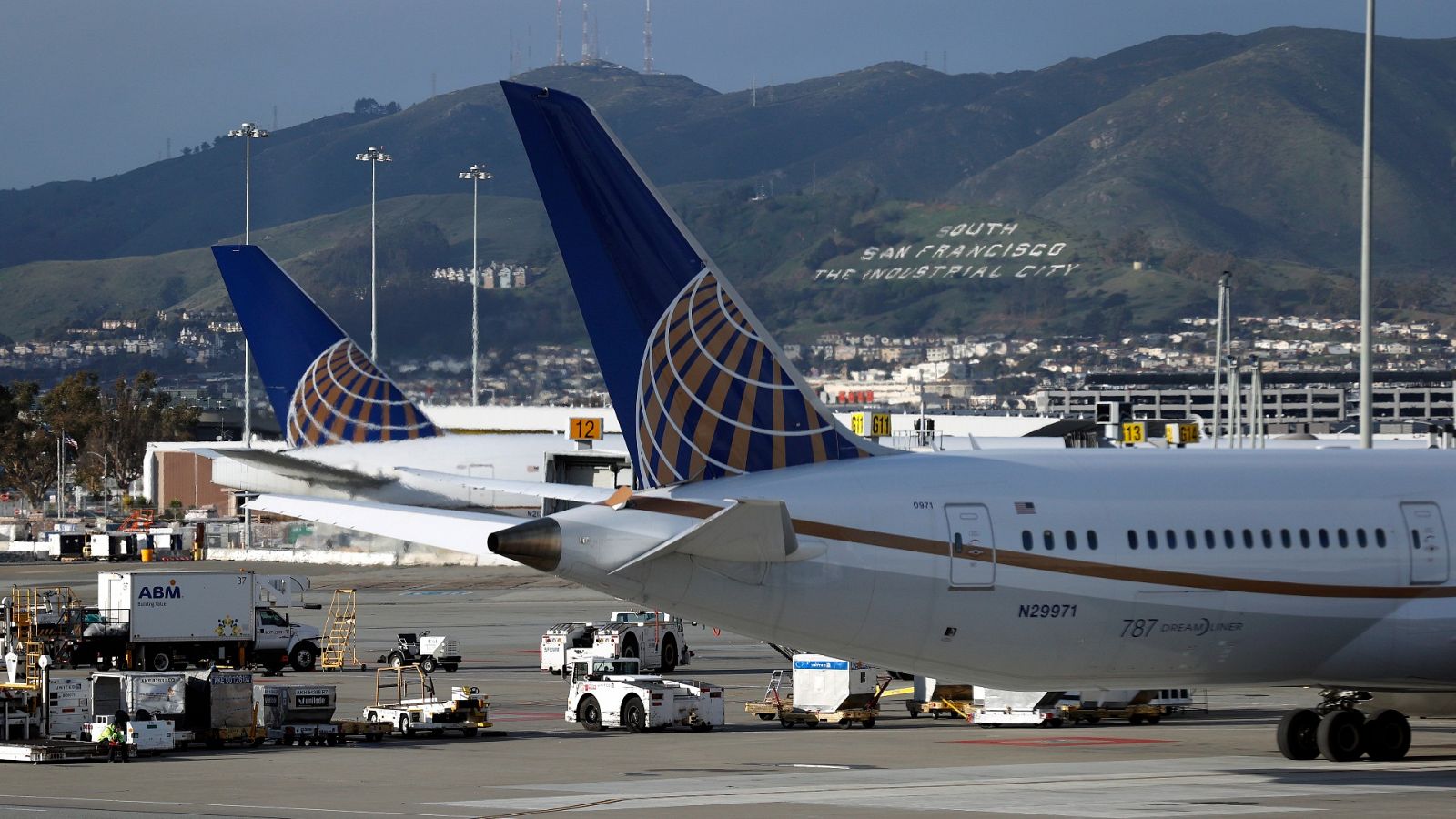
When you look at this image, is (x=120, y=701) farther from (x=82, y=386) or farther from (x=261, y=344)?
(x=82, y=386)

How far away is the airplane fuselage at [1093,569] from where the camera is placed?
2188 centimetres

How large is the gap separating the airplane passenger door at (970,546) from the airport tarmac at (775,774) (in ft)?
8.69

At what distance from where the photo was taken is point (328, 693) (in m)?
32.2

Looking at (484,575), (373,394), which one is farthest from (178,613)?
(484,575)

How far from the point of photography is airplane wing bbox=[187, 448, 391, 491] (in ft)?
221

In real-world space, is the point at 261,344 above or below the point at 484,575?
above

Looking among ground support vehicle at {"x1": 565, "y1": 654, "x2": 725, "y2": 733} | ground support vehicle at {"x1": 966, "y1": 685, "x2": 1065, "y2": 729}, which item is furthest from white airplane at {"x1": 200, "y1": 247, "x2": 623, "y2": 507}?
ground support vehicle at {"x1": 966, "y1": 685, "x2": 1065, "y2": 729}

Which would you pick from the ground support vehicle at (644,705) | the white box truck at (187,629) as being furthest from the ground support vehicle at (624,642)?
the ground support vehicle at (644,705)

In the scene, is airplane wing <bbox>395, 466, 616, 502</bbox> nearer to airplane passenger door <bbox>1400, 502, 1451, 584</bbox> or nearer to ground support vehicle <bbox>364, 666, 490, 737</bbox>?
ground support vehicle <bbox>364, 666, 490, 737</bbox>

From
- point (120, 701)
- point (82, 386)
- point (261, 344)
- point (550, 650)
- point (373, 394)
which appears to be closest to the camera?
point (120, 701)

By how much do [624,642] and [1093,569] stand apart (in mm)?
24620

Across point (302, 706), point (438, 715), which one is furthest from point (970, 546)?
point (302, 706)

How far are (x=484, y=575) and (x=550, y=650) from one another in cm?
4362

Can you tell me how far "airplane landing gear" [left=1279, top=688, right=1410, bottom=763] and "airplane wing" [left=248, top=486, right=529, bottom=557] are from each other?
1189 cm
